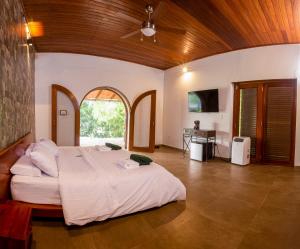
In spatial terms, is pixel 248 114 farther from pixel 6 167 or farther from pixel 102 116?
pixel 102 116

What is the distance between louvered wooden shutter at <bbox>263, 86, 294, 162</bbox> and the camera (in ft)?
17.0

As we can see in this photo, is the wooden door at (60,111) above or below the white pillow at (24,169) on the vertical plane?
above

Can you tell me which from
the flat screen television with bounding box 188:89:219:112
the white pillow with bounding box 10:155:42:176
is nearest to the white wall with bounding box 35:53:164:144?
the flat screen television with bounding box 188:89:219:112

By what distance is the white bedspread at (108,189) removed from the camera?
2.36 m

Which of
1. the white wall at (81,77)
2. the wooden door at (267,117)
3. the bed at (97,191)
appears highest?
the white wall at (81,77)

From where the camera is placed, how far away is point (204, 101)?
630 centimetres

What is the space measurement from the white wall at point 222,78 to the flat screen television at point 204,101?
6.6 inches

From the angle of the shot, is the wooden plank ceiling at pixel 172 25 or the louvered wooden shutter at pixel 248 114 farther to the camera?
the louvered wooden shutter at pixel 248 114

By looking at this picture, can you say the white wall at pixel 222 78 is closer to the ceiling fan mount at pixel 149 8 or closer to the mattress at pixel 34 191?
the ceiling fan mount at pixel 149 8

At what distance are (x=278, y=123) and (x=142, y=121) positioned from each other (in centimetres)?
402

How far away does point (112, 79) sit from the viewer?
7.19m

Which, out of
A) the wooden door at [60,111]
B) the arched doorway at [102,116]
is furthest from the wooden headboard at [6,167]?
the arched doorway at [102,116]

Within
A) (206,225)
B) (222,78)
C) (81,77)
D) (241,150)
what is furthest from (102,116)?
(206,225)

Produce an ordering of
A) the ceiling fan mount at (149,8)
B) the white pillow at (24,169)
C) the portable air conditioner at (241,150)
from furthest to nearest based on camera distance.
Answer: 1. the portable air conditioner at (241,150)
2. the ceiling fan mount at (149,8)
3. the white pillow at (24,169)
